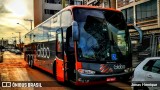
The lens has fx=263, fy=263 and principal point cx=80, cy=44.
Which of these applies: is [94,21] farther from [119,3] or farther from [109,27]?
[119,3]

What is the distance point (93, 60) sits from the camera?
1017 centimetres

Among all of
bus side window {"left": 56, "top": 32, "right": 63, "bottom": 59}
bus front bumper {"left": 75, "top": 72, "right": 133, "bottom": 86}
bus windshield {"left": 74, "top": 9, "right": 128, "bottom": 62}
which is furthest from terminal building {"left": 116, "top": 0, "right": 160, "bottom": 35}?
bus front bumper {"left": 75, "top": 72, "right": 133, "bottom": 86}

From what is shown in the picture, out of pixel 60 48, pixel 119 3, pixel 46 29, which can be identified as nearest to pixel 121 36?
pixel 60 48

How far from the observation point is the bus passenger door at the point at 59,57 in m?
11.9

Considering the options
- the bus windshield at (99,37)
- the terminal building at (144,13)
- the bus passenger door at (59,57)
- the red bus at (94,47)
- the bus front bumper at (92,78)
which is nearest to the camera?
the bus front bumper at (92,78)

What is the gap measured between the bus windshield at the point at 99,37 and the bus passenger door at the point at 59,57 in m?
1.86

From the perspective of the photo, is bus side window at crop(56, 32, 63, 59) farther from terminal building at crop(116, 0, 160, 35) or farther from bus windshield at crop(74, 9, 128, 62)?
terminal building at crop(116, 0, 160, 35)

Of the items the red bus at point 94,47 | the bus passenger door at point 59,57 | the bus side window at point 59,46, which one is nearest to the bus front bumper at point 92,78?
the red bus at point 94,47

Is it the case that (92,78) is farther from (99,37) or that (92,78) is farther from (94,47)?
(99,37)

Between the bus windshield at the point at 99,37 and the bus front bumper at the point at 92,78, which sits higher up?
the bus windshield at the point at 99,37

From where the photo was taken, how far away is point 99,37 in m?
10.5

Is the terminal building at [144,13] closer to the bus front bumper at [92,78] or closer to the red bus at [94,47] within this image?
the red bus at [94,47]

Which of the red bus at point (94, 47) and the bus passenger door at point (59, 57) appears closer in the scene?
the red bus at point (94, 47)

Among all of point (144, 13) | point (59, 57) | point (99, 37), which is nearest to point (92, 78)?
point (99, 37)
